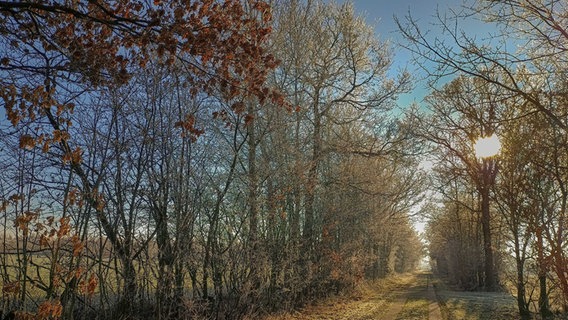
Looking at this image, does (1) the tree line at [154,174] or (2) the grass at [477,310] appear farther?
(2) the grass at [477,310]

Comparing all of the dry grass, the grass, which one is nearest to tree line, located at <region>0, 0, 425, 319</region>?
the dry grass

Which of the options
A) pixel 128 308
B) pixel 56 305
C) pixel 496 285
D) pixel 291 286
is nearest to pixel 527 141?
pixel 291 286

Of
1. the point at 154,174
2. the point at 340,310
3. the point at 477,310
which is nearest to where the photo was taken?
the point at 154,174

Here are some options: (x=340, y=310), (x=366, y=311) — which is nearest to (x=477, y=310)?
(x=366, y=311)

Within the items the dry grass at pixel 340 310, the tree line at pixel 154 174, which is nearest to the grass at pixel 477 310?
the dry grass at pixel 340 310

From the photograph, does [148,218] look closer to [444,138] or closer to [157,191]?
[157,191]

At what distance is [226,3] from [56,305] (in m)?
4.73

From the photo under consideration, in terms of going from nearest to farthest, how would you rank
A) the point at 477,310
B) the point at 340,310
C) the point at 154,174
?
1. the point at 154,174
2. the point at 477,310
3. the point at 340,310

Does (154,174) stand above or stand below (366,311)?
above

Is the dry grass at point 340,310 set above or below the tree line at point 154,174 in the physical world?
below

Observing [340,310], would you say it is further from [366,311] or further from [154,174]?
[154,174]

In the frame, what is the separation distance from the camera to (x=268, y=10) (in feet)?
21.6

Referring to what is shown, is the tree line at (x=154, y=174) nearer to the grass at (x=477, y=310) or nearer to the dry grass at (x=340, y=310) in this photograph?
the dry grass at (x=340, y=310)

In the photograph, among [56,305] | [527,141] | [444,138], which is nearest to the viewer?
[56,305]
